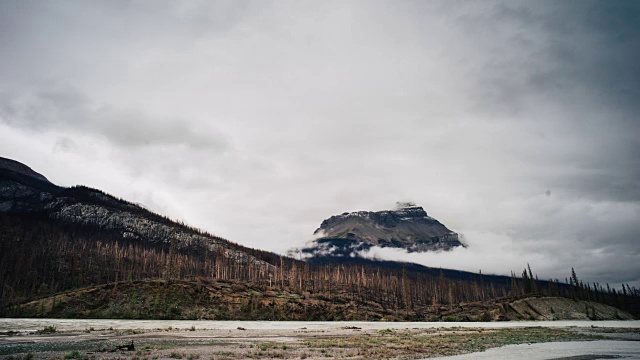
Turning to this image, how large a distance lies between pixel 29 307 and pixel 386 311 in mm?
109307

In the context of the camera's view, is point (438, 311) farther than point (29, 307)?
Yes

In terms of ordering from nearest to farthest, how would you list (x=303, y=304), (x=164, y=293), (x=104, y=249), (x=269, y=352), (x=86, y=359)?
(x=86, y=359) < (x=269, y=352) < (x=164, y=293) < (x=303, y=304) < (x=104, y=249)

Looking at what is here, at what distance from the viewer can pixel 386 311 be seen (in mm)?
133875

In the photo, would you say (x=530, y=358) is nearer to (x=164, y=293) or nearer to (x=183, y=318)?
(x=183, y=318)

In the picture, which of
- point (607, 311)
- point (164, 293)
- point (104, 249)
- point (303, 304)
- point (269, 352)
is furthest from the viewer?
point (104, 249)

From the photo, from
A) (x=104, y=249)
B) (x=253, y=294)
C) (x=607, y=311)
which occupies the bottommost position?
(x=607, y=311)

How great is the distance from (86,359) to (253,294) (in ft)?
308

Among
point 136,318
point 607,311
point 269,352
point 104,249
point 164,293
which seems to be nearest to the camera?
point 269,352

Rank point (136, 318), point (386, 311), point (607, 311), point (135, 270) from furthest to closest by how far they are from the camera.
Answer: point (135, 270) → point (607, 311) → point (386, 311) → point (136, 318)

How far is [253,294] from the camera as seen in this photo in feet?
381

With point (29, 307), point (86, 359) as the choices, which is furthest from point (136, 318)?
point (86, 359)

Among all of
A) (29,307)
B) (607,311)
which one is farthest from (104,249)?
(607,311)

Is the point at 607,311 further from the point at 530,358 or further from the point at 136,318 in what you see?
the point at 136,318

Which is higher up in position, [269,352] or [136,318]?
[269,352]
